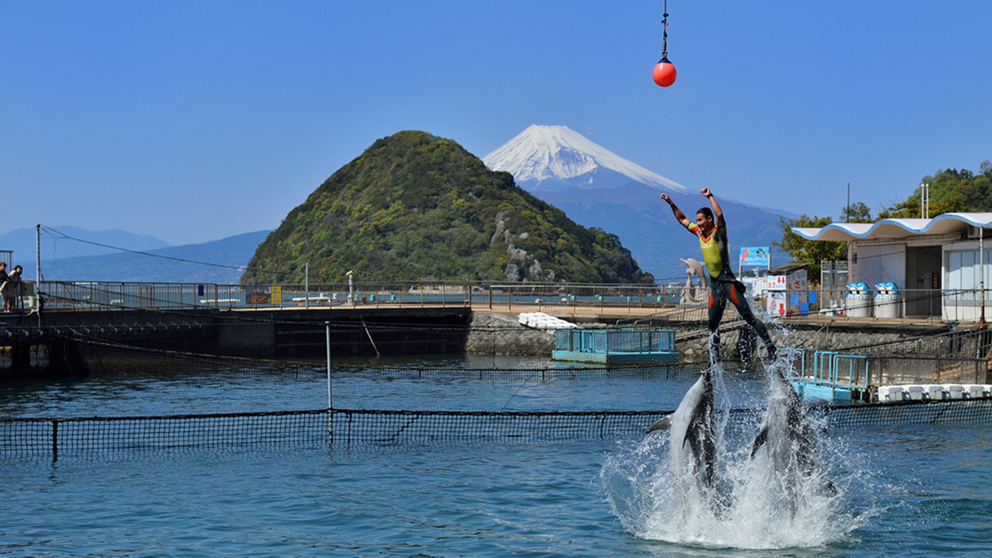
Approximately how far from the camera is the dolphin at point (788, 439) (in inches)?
443

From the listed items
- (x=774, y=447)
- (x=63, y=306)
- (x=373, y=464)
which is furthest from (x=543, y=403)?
(x=63, y=306)

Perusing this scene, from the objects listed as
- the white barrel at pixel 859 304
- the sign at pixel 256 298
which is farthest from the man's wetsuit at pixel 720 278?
the sign at pixel 256 298

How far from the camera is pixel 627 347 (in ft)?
135

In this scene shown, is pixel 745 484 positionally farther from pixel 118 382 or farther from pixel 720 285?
pixel 118 382

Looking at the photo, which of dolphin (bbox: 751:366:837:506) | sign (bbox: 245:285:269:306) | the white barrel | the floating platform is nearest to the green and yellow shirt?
dolphin (bbox: 751:366:837:506)

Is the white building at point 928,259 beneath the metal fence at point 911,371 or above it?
above

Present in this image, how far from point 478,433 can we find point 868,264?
28999mm

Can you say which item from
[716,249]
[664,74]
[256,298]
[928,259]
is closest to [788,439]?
[716,249]

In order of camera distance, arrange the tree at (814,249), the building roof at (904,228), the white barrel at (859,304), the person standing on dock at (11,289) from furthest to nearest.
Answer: the tree at (814,249), the white barrel at (859,304), the building roof at (904,228), the person standing on dock at (11,289)

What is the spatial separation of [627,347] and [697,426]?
3053 centimetres

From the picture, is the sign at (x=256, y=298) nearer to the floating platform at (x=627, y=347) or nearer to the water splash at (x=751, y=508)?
the floating platform at (x=627, y=347)

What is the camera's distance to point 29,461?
18031 millimetres

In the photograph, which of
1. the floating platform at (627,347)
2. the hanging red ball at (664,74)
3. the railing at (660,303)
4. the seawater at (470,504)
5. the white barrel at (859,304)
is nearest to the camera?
the seawater at (470,504)

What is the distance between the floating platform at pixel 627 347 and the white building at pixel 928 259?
30.8ft
